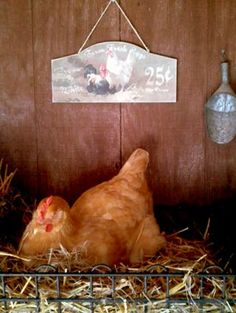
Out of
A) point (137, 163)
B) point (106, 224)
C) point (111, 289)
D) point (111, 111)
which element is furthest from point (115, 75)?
point (111, 289)

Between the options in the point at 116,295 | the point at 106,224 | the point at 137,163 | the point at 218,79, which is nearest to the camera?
the point at 116,295

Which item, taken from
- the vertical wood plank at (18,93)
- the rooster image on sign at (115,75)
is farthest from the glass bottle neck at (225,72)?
the vertical wood plank at (18,93)

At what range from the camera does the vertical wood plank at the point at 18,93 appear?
3.48 ft

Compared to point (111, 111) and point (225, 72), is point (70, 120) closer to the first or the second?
point (111, 111)

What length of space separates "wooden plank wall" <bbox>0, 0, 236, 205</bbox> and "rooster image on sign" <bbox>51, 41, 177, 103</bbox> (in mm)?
21

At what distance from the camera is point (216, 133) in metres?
1.06

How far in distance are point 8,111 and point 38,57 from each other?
0.14 m

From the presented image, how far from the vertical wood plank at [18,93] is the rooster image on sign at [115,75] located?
0.24ft

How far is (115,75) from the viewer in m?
1.06

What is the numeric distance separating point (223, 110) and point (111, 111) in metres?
0.25

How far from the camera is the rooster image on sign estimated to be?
1054mm

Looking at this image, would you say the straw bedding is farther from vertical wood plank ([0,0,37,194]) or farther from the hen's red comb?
vertical wood plank ([0,0,37,194])

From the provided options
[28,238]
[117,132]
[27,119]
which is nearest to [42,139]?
[27,119]

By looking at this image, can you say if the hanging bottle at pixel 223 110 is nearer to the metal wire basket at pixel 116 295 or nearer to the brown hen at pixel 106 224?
the brown hen at pixel 106 224
